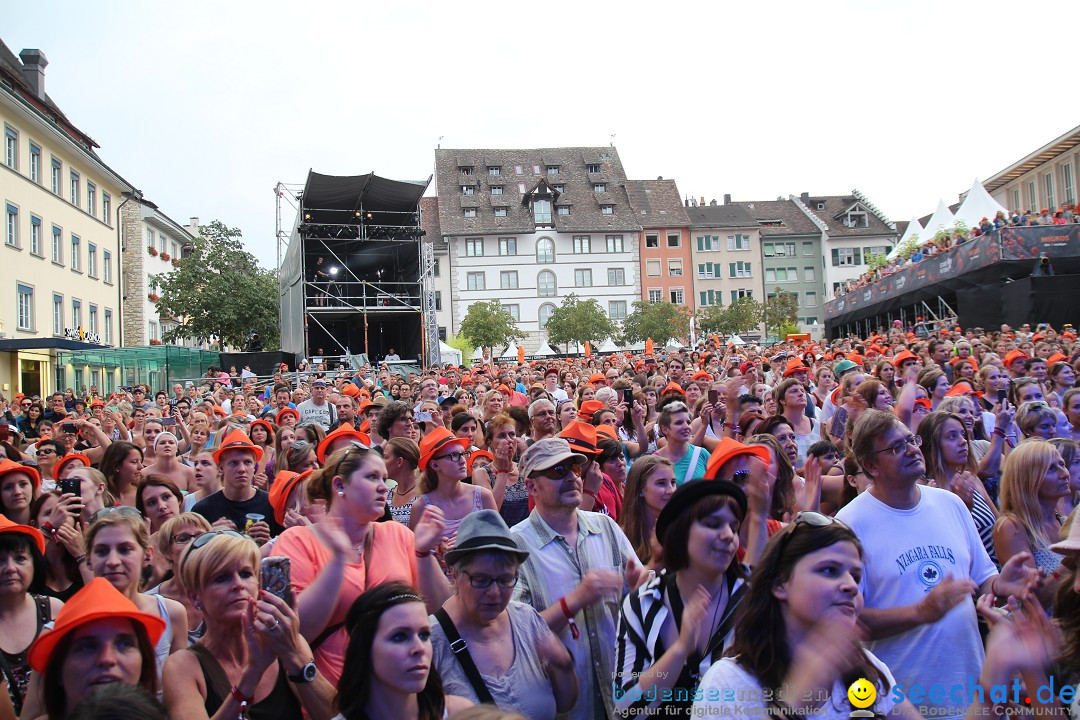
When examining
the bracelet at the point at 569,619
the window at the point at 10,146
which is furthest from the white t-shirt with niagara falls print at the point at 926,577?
the window at the point at 10,146

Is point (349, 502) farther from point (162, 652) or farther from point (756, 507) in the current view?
point (756, 507)

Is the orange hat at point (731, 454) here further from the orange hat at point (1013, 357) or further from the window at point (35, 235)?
the window at point (35, 235)

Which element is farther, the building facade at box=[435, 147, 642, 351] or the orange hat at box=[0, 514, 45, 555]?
the building facade at box=[435, 147, 642, 351]

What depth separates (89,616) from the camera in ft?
8.30

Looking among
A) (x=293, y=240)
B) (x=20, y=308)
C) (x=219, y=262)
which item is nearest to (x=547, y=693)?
(x=293, y=240)

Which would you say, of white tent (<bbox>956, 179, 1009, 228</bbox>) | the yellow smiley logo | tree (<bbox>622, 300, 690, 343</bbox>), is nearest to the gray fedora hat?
the yellow smiley logo

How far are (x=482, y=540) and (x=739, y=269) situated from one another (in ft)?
214

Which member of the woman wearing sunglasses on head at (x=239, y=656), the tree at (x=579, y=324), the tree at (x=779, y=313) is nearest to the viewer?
the woman wearing sunglasses on head at (x=239, y=656)

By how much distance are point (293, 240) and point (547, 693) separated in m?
25.7

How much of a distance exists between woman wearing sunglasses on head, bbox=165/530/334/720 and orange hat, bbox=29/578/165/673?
208 millimetres

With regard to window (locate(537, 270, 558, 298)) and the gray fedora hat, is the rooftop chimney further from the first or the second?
the gray fedora hat

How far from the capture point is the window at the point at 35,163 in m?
29.0

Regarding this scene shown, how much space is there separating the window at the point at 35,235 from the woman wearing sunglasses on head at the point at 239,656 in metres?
30.9

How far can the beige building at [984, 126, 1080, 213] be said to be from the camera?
40250mm
